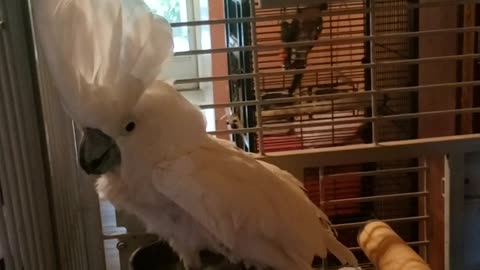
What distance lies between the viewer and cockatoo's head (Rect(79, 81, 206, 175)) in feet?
2.35

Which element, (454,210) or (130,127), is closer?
(130,127)

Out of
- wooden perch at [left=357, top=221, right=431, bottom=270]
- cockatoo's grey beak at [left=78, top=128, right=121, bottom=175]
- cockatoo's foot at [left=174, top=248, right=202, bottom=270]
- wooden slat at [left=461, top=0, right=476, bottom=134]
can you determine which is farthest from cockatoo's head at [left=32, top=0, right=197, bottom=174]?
wooden slat at [left=461, top=0, right=476, bottom=134]

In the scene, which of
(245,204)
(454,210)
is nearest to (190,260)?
(245,204)

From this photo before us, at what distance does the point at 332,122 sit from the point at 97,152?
0.41m

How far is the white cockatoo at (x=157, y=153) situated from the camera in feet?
2.26

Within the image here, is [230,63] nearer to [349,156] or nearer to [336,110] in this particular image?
[336,110]

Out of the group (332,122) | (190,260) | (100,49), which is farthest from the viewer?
(332,122)

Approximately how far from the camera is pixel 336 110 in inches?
49.1

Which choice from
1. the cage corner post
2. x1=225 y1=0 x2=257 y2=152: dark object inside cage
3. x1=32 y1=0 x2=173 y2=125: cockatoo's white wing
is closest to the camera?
x1=32 y1=0 x2=173 y2=125: cockatoo's white wing

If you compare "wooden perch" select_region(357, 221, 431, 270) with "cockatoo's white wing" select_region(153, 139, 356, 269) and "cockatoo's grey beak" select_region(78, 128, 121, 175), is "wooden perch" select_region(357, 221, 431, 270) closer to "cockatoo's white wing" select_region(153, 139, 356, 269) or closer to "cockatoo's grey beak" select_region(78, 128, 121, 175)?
"cockatoo's white wing" select_region(153, 139, 356, 269)

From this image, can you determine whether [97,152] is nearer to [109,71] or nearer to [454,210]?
[109,71]

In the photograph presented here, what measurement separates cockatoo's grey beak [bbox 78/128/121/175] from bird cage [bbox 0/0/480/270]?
0.43ft

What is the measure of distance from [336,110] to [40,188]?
610 millimetres

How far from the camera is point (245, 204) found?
2.49 feet
